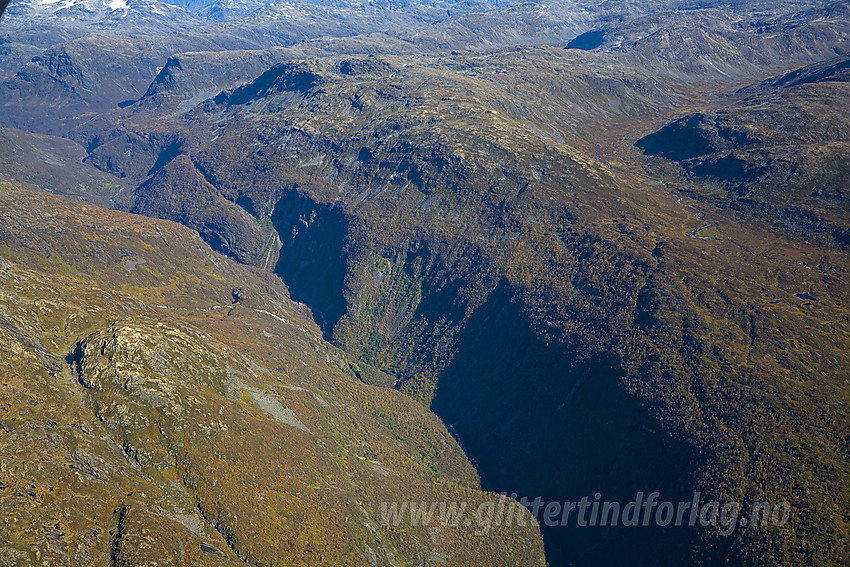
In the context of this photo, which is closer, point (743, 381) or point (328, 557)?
point (328, 557)

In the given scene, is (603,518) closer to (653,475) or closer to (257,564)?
(653,475)

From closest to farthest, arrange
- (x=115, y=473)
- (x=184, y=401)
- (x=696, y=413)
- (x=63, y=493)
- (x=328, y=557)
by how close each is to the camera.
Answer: (x=63, y=493)
(x=115, y=473)
(x=328, y=557)
(x=184, y=401)
(x=696, y=413)

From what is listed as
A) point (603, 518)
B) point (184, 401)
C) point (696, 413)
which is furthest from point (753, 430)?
point (184, 401)

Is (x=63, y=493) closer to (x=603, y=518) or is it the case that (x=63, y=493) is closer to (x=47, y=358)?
(x=47, y=358)

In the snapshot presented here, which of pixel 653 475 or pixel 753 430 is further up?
pixel 753 430

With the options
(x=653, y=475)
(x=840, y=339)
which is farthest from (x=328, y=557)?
(x=840, y=339)

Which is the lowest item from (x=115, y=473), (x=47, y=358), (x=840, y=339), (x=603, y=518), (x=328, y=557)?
(x=603, y=518)

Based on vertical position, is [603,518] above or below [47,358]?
below

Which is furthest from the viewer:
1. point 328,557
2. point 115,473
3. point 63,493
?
point 328,557

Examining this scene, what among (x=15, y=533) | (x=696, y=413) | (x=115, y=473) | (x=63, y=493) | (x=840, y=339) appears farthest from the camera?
(x=840, y=339)
